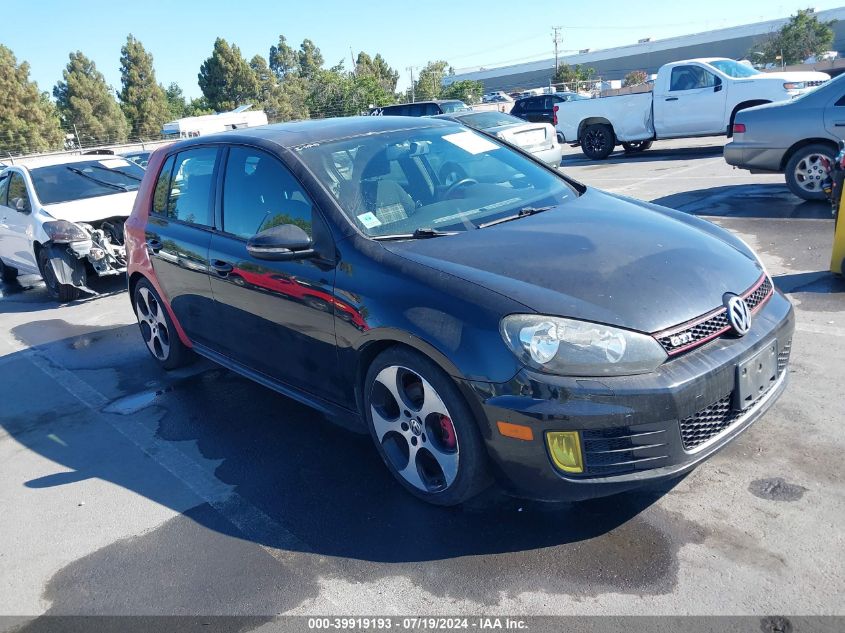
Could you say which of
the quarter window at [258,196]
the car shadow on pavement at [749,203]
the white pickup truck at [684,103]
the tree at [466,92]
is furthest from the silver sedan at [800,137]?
the tree at [466,92]

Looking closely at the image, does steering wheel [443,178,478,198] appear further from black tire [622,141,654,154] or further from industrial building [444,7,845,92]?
industrial building [444,7,845,92]

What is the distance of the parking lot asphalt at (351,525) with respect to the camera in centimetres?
274

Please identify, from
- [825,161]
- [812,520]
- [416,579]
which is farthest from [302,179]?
[825,161]

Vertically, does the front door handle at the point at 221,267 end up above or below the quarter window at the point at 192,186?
below

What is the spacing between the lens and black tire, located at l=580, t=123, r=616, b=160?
16844mm

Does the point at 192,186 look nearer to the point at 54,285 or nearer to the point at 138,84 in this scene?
the point at 54,285

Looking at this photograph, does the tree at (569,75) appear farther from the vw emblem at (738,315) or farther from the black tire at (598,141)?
the vw emblem at (738,315)

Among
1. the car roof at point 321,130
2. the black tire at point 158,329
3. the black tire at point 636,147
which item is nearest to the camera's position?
the car roof at point 321,130

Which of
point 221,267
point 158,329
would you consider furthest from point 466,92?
point 221,267

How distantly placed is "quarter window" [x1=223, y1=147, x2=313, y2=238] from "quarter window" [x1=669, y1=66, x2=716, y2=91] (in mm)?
13363

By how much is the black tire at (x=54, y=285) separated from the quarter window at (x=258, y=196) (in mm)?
5175

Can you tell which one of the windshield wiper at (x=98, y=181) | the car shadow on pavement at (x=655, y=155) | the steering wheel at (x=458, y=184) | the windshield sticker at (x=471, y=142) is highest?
the windshield sticker at (x=471, y=142)

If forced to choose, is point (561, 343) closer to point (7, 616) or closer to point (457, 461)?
point (457, 461)

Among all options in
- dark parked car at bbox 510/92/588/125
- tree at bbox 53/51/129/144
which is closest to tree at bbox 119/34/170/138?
tree at bbox 53/51/129/144
